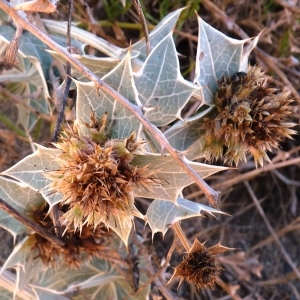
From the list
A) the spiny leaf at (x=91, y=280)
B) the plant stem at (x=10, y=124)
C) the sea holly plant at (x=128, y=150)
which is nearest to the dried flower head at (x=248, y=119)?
the sea holly plant at (x=128, y=150)

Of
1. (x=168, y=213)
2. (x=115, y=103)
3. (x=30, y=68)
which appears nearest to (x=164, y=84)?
(x=115, y=103)

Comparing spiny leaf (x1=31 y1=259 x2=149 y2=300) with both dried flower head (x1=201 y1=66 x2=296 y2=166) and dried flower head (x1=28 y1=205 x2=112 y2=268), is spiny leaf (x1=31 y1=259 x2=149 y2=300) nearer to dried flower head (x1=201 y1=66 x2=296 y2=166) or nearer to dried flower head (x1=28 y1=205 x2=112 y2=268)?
dried flower head (x1=28 y1=205 x2=112 y2=268)

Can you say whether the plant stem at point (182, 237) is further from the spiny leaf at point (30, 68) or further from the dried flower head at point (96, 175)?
the spiny leaf at point (30, 68)

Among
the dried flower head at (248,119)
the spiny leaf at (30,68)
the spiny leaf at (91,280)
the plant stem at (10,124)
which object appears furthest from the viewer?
the plant stem at (10,124)

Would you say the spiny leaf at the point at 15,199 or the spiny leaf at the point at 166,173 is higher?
the spiny leaf at the point at 166,173

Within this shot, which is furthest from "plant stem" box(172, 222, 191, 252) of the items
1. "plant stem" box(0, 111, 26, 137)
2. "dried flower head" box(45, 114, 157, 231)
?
"plant stem" box(0, 111, 26, 137)

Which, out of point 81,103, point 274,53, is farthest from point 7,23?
point 274,53

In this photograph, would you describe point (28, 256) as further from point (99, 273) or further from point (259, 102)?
point (259, 102)
